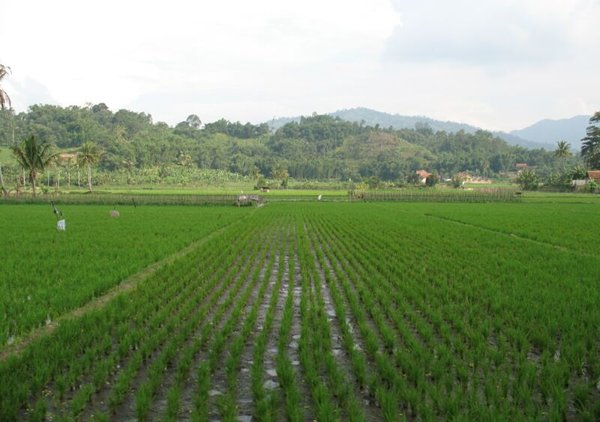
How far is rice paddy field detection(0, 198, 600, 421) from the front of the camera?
428 centimetres

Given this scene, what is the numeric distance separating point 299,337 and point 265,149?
512 ft

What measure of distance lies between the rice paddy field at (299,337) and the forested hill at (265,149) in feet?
329

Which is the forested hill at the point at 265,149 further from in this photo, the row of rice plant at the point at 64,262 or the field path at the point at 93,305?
the field path at the point at 93,305

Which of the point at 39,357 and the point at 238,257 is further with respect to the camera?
the point at 238,257

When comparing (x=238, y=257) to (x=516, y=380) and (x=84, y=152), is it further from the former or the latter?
(x=84, y=152)

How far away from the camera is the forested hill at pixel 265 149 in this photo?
394 feet

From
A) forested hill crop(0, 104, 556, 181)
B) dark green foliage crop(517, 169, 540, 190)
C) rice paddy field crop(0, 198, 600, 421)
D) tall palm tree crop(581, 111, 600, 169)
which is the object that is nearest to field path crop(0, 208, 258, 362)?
rice paddy field crop(0, 198, 600, 421)

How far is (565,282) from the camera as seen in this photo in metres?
9.34

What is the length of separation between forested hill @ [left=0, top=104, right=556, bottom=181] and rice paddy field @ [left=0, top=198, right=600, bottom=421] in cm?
10029

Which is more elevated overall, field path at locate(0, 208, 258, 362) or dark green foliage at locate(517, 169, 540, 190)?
dark green foliage at locate(517, 169, 540, 190)

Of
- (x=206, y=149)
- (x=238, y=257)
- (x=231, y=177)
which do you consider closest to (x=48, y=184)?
(x=231, y=177)

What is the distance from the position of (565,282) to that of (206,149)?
424 ft

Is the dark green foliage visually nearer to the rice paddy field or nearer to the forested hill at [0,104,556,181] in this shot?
the forested hill at [0,104,556,181]

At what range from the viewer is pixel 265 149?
6304 inches
